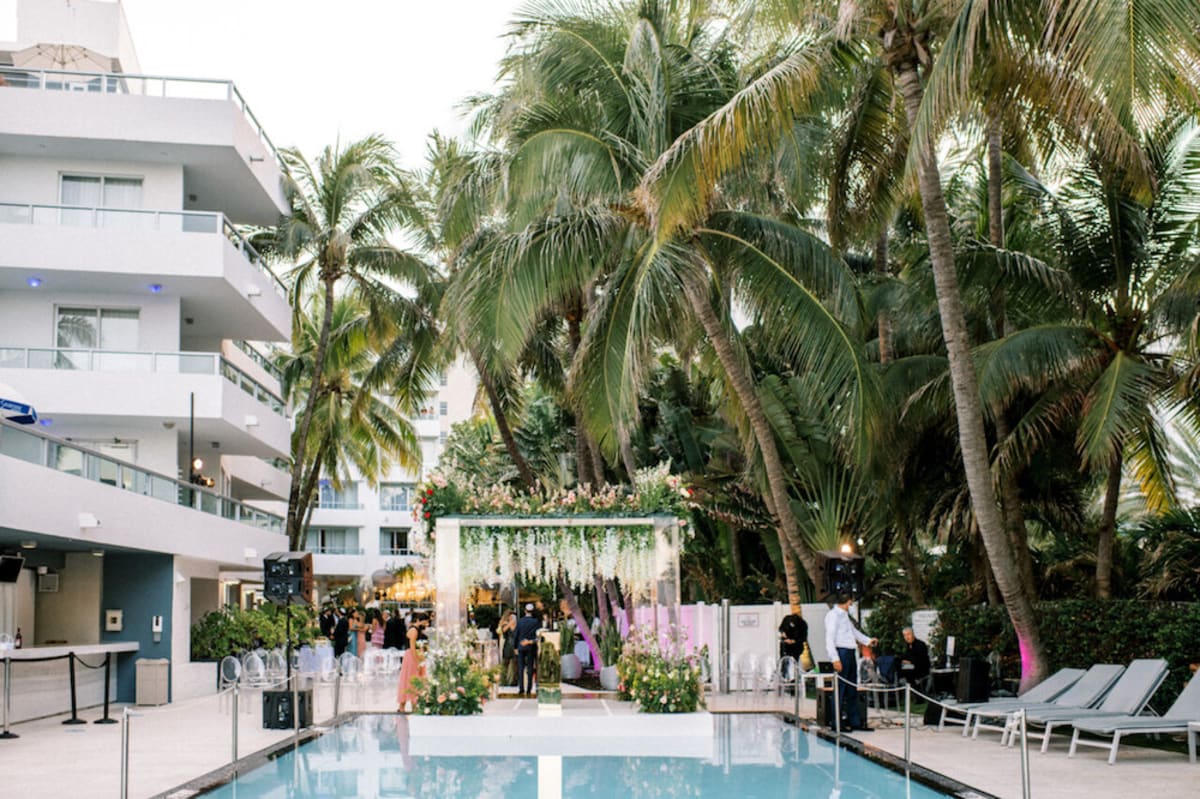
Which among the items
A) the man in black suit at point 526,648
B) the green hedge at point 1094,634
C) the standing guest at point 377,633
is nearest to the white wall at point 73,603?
the man in black suit at point 526,648

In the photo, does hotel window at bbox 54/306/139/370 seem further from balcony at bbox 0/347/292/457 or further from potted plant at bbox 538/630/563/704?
potted plant at bbox 538/630/563/704

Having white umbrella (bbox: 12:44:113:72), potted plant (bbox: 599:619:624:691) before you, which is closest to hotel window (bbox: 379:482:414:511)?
white umbrella (bbox: 12:44:113:72)

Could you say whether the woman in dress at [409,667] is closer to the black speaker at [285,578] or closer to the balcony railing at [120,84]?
the black speaker at [285,578]

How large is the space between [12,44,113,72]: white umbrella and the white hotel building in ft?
0.15

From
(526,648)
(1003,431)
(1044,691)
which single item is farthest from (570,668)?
(1044,691)

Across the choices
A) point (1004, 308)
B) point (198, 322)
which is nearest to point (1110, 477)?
point (1004, 308)

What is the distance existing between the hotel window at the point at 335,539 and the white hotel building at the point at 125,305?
3377 centimetres

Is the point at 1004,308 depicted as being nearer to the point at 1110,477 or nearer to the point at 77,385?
the point at 1110,477

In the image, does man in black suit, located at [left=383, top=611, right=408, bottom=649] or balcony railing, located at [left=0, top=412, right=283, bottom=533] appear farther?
man in black suit, located at [left=383, top=611, right=408, bottom=649]

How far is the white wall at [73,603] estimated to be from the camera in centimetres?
2328

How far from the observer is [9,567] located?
17781 millimetres

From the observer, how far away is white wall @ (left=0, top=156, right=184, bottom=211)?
25922mm

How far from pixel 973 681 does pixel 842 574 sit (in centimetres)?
287

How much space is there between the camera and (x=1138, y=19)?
9.15 metres
